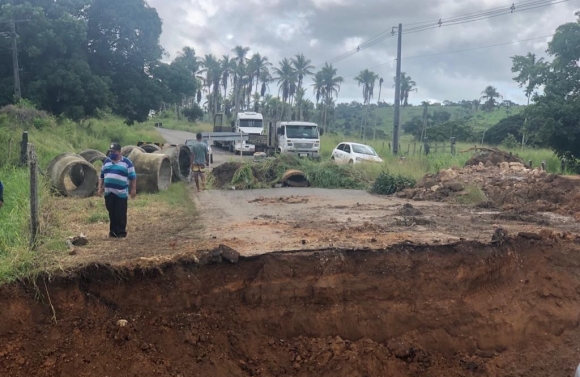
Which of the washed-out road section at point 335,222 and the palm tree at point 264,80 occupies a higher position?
the palm tree at point 264,80

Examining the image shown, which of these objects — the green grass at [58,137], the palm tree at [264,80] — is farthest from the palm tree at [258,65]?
the green grass at [58,137]

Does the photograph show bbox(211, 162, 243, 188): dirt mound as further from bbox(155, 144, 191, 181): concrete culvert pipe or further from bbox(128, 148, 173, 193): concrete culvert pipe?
bbox(128, 148, 173, 193): concrete culvert pipe

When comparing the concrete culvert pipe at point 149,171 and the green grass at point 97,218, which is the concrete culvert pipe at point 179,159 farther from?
the green grass at point 97,218

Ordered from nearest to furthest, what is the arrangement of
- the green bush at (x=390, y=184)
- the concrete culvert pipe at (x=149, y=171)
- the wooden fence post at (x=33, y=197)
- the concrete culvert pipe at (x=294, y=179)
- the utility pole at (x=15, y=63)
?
the wooden fence post at (x=33, y=197), the concrete culvert pipe at (x=149, y=171), the green bush at (x=390, y=184), the concrete culvert pipe at (x=294, y=179), the utility pole at (x=15, y=63)

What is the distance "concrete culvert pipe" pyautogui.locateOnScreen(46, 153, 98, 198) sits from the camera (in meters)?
12.9

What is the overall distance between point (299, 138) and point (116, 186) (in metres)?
19.2

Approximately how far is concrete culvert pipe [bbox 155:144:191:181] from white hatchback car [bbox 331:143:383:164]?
20.5 feet

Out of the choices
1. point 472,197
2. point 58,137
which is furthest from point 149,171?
point 58,137

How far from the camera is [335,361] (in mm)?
5719

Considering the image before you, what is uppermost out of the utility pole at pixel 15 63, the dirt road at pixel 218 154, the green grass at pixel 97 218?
the utility pole at pixel 15 63

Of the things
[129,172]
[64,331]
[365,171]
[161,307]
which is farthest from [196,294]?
[365,171]

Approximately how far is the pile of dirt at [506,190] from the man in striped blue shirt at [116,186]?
8664mm

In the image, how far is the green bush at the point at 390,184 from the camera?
16672mm

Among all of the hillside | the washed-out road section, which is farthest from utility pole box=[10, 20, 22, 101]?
the hillside
